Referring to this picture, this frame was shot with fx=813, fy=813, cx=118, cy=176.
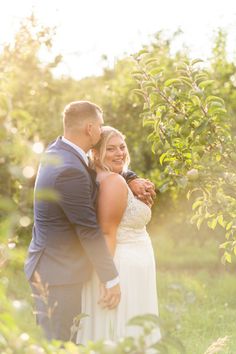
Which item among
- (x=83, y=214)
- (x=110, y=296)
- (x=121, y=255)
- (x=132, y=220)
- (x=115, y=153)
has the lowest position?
(x=110, y=296)

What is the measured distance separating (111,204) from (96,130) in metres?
0.48

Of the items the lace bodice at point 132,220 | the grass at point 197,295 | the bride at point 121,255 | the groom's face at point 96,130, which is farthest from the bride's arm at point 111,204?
the grass at point 197,295

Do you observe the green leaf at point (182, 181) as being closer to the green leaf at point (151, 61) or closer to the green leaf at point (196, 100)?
the green leaf at point (196, 100)

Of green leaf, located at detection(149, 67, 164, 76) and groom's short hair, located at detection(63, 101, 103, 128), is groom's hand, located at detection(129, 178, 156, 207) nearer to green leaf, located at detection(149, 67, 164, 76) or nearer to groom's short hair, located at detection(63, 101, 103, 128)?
groom's short hair, located at detection(63, 101, 103, 128)

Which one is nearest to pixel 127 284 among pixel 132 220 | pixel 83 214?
pixel 132 220

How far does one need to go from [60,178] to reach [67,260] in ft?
1.77

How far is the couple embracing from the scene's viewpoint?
4.96 m

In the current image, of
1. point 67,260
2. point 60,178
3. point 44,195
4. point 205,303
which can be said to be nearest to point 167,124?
point 60,178

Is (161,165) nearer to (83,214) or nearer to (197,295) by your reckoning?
(83,214)

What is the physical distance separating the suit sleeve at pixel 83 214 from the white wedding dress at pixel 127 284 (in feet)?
1.15

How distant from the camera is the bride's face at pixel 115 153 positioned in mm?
5379

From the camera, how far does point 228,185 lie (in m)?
4.94

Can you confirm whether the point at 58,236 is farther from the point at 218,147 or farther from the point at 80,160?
the point at 218,147

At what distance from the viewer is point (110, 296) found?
5.15 meters
